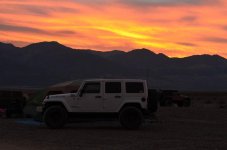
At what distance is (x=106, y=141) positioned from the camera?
62.0 ft

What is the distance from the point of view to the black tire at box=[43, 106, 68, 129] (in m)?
23.9

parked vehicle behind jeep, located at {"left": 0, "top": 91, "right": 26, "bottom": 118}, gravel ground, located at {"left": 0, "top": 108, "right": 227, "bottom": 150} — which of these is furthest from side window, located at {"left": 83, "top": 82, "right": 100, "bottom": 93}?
parked vehicle behind jeep, located at {"left": 0, "top": 91, "right": 26, "bottom": 118}

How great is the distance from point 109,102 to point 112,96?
0.29m

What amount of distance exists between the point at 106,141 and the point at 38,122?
29.6ft

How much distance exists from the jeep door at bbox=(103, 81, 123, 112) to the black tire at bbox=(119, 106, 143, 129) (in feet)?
1.32

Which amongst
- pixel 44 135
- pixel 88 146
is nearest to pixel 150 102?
pixel 44 135

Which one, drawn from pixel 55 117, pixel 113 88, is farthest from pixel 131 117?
pixel 55 117

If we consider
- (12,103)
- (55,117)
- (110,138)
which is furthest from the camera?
(12,103)

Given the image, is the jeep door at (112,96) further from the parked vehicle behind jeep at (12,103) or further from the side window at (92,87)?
the parked vehicle behind jeep at (12,103)

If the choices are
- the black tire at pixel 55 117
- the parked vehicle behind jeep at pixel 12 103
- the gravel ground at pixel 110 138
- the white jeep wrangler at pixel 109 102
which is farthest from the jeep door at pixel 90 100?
the parked vehicle behind jeep at pixel 12 103

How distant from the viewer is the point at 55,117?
24031 millimetres

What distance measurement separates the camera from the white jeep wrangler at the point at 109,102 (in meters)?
23.5

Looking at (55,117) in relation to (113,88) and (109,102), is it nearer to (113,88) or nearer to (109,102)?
(109,102)

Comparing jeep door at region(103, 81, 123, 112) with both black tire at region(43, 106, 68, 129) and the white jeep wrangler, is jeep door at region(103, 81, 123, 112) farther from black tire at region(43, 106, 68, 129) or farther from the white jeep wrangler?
black tire at region(43, 106, 68, 129)
